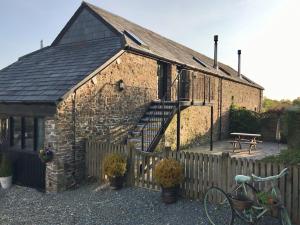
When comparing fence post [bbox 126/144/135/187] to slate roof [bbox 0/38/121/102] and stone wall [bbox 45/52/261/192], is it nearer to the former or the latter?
stone wall [bbox 45/52/261/192]

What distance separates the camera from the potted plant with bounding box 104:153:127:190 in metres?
8.43

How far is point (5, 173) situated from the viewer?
9.85 meters

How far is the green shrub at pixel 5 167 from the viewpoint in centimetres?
984

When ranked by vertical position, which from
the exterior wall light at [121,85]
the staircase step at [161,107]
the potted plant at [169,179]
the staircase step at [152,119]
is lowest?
the potted plant at [169,179]

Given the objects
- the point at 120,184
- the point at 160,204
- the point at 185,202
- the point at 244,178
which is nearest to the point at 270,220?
the point at 244,178

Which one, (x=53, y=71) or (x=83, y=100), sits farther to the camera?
(x=53, y=71)

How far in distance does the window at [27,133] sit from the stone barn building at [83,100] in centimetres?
Result: 3

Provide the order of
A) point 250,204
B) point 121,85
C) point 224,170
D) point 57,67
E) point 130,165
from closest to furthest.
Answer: point 250,204
point 224,170
point 130,165
point 121,85
point 57,67

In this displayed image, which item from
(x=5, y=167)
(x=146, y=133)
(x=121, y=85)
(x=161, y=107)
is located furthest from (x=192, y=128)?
(x=5, y=167)

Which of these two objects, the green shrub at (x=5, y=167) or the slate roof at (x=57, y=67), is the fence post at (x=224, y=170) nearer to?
the slate roof at (x=57, y=67)

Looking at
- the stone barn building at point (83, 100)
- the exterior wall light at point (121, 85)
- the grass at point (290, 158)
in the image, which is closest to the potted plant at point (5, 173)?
the stone barn building at point (83, 100)

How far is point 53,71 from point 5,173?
427 cm

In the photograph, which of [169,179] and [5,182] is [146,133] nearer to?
[169,179]

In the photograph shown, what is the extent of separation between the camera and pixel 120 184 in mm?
8672
